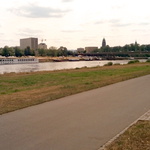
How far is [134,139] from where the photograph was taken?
4723 millimetres

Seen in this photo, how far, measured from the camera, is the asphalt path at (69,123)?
4.71 meters

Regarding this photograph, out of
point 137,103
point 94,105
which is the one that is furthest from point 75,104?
point 137,103

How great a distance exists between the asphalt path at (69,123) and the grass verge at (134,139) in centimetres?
27

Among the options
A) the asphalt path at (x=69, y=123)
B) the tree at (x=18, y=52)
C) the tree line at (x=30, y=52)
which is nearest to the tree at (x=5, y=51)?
the tree line at (x=30, y=52)

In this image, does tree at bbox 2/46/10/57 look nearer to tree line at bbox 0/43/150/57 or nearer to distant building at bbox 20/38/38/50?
tree line at bbox 0/43/150/57

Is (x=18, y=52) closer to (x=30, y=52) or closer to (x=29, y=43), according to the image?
(x=30, y=52)

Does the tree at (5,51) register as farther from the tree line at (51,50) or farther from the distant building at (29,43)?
the distant building at (29,43)

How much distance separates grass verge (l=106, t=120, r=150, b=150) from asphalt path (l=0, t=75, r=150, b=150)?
0.88 feet

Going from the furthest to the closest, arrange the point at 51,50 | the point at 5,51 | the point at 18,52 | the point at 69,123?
the point at 51,50 → the point at 18,52 → the point at 5,51 → the point at 69,123

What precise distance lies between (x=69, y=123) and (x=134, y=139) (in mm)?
1825

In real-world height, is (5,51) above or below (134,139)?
above

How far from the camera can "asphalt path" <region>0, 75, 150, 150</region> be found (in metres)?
4.71

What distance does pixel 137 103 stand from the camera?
8.48 m

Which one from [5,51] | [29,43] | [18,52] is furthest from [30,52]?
[29,43]
